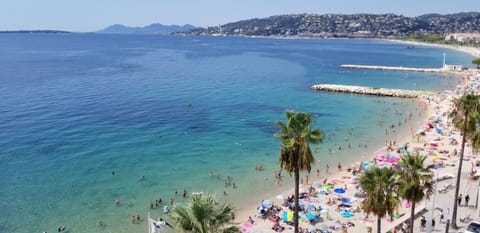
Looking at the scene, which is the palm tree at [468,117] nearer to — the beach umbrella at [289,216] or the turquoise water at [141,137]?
the beach umbrella at [289,216]

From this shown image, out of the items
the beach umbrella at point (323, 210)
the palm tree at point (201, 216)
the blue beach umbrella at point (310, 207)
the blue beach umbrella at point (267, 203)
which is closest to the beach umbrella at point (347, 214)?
the beach umbrella at point (323, 210)

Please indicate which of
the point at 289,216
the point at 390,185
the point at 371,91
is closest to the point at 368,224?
the point at 289,216

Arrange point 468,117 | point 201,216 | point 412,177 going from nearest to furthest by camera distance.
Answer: point 201,216 < point 412,177 < point 468,117

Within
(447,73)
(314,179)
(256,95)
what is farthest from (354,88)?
(314,179)

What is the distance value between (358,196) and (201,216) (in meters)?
24.0

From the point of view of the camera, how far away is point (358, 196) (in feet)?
111

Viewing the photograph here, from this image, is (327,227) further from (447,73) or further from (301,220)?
(447,73)

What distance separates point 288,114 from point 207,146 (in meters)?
30.9

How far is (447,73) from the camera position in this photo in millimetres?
113938

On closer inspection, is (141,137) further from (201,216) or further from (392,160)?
(201,216)

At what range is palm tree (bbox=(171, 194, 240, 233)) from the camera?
43.0ft

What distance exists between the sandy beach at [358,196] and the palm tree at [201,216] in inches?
556

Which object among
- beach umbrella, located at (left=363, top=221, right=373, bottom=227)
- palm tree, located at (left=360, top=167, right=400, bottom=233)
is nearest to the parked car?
palm tree, located at (left=360, top=167, right=400, bottom=233)

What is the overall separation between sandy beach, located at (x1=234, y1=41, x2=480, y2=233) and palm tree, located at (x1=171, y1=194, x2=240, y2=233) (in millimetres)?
14130
